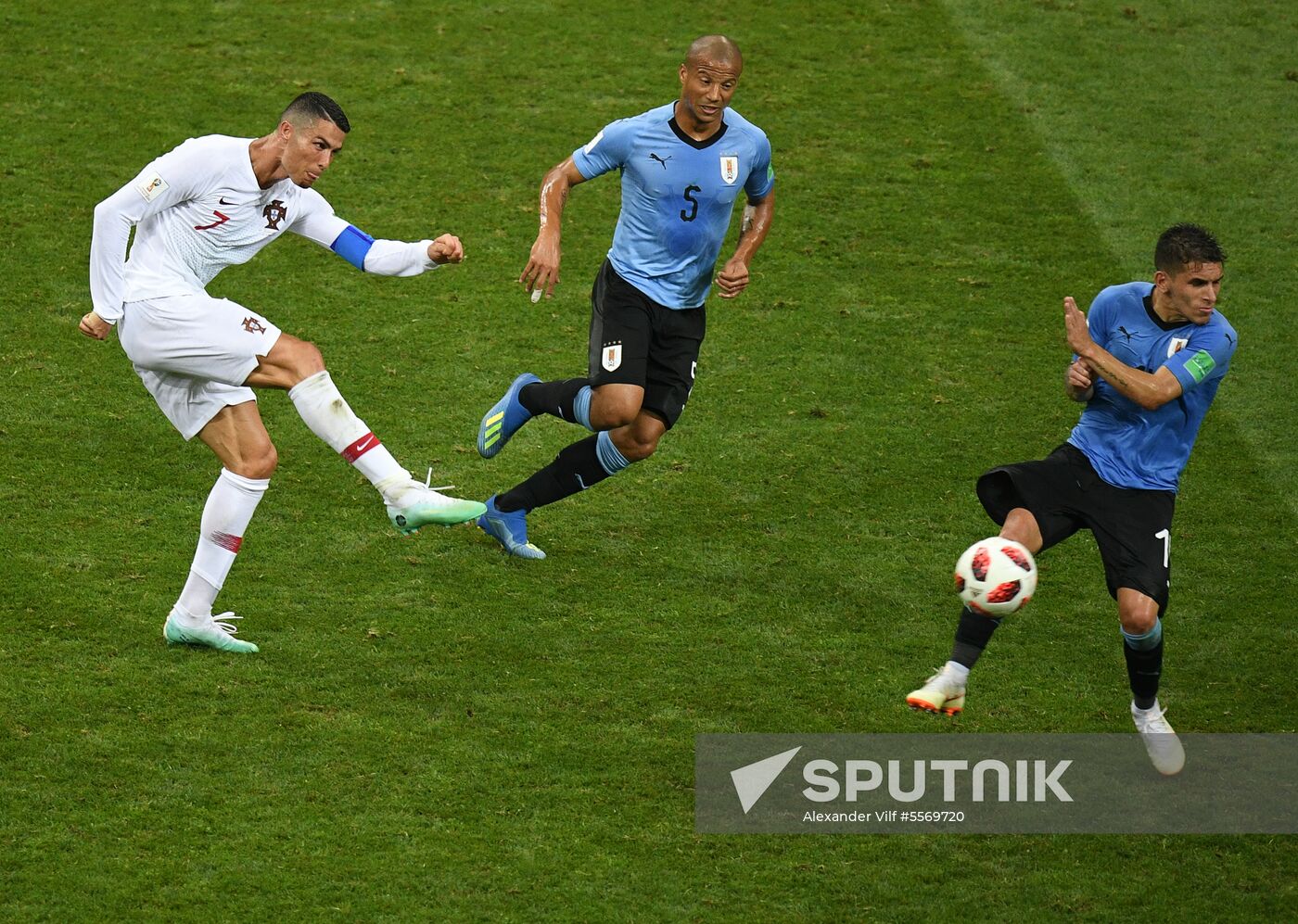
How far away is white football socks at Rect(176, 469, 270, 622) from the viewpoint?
624cm

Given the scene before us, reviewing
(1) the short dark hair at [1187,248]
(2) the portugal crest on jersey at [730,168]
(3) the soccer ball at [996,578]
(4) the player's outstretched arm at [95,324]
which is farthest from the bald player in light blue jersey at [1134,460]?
(4) the player's outstretched arm at [95,324]

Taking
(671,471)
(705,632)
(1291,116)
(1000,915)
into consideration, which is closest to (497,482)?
(671,471)

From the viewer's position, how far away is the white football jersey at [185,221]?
19.6 ft

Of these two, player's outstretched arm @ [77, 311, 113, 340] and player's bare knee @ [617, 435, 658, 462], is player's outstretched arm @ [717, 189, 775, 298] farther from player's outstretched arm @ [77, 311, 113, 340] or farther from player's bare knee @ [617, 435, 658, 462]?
player's outstretched arm @ [77, 311, 113, 340]

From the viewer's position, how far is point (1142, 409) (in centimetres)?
614

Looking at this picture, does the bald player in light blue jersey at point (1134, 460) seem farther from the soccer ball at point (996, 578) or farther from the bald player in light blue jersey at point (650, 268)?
the bald player in light blue jersey at point (650, 268)

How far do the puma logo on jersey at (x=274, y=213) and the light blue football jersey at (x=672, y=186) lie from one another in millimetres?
1414

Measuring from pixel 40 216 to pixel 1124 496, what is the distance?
7010 millimetres

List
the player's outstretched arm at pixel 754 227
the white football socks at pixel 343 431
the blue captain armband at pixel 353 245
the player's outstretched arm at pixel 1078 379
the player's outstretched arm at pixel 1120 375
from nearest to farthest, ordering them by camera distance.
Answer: the player's outstretched arm at pixel 1120 375, the player's outstretched arm at pixel 1078 379, the white football socks at pixel 343 431, the blue captain armband at pixel 353 245, the player's outstretched arm at pixel 754 227

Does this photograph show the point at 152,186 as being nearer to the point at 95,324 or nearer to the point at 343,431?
the point at 95,324

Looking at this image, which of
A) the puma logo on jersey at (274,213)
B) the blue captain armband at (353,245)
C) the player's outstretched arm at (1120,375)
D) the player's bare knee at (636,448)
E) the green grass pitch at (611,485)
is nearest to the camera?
the green grass pitch at (611,485)

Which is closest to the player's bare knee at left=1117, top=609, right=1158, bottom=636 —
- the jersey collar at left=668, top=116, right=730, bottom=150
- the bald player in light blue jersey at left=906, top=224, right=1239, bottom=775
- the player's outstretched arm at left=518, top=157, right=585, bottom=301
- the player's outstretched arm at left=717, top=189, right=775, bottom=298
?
the bald player in light blue jersey at left=906, top=224, right=1239, bottom=775

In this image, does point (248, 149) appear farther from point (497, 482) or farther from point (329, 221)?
point (497, 482)

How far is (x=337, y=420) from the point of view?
6.14 m
